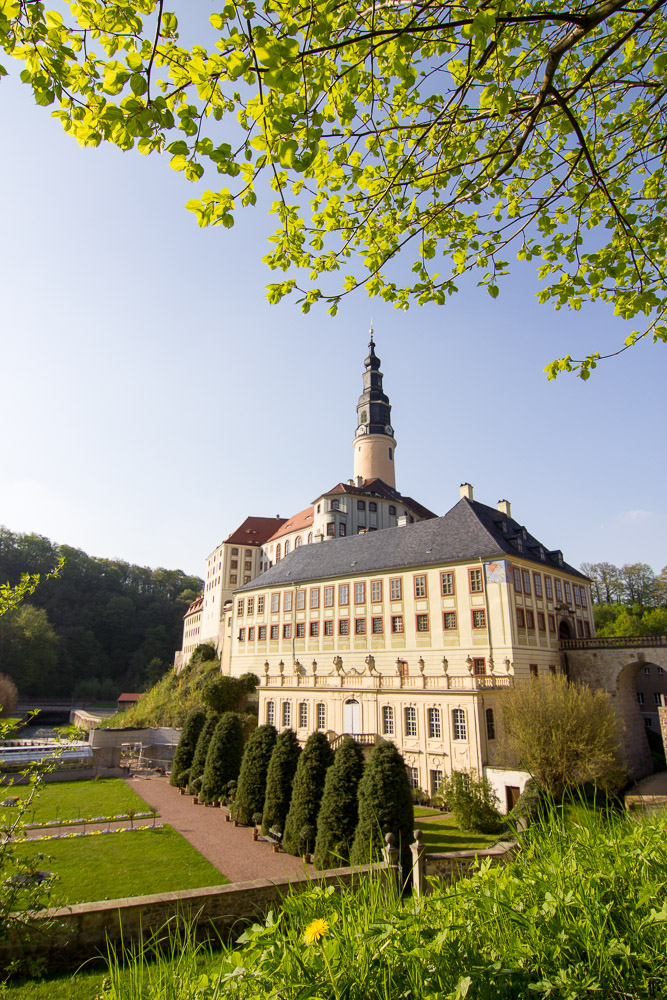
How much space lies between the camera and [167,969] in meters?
2.92

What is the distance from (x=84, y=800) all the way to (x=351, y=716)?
1378 centimetres

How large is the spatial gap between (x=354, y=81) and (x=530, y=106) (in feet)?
6.97

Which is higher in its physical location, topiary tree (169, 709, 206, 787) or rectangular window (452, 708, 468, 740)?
rectangular window (452, 708, 468, 740)

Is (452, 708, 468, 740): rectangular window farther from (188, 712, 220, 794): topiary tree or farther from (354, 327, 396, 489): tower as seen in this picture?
(354, 327, 396, 489): tower

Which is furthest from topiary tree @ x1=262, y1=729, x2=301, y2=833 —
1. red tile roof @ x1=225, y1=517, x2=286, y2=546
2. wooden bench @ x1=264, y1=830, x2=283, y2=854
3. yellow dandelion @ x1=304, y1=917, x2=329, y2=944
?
red tile roof @ x1=225, y1=517, x2=286, y2=546

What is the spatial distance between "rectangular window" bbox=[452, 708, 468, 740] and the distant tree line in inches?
1334

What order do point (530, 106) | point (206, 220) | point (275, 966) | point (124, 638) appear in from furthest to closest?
1. point (124, 638)
2. point (530, 106)
3. point (206, 220)
4. point (275, 966)

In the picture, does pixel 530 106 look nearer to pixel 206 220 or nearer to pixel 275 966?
pixel 206 220

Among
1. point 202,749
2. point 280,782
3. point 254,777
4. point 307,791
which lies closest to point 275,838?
point 280,782

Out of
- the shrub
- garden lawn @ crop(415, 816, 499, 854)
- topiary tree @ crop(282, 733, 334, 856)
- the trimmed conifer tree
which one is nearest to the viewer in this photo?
garden lawn @ crop(415, 816, 499, 854)

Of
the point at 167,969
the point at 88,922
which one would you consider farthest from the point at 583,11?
the point at 88,922

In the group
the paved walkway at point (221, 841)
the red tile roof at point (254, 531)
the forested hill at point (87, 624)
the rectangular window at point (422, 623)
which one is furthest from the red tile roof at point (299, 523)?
the paved walkway at point (221, 841)

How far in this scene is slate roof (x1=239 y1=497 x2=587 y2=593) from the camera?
33281 mm

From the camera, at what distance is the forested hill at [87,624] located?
77938mm
